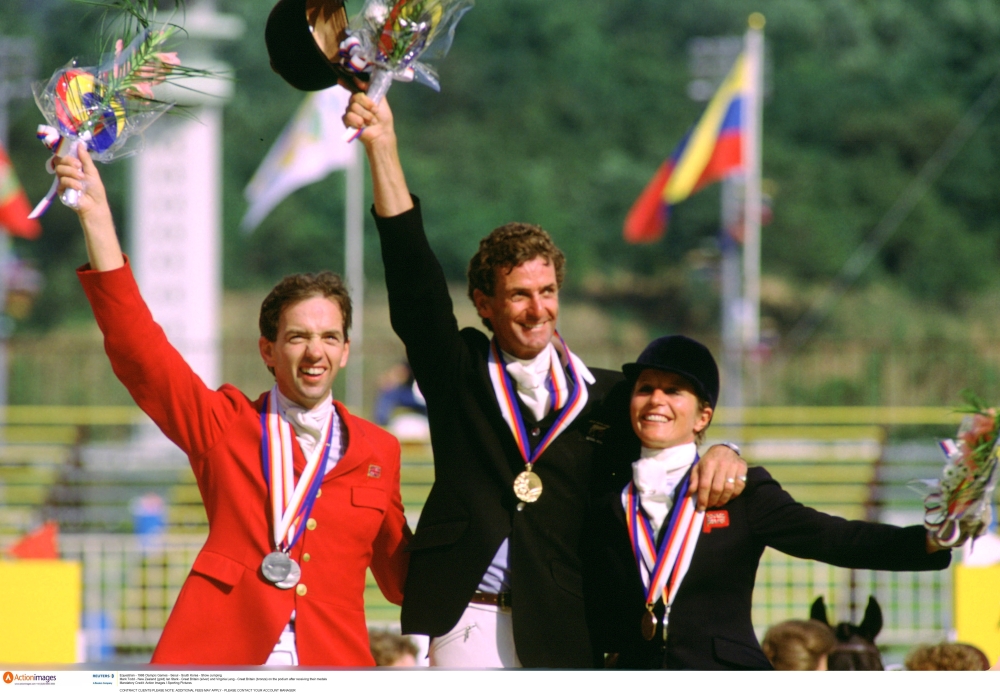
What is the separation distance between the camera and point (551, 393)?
3559mm

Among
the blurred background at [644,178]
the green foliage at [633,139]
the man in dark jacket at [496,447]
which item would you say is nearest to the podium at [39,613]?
the man in dark jacket at [496,447]

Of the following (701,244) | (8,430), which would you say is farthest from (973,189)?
(8,430)

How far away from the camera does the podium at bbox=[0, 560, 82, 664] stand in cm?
565

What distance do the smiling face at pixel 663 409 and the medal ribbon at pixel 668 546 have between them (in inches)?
4.9

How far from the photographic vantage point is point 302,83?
3525mm

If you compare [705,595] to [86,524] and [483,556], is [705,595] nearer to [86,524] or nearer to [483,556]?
[483,556]

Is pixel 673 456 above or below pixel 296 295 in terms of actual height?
below

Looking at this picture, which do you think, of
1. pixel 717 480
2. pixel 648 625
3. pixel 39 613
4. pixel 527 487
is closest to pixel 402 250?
pixel 527 487

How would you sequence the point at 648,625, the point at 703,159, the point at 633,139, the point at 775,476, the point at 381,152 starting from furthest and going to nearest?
the point at 633,139, the point at 703,159, the point at 775,476, the point at 381,152, the point at 648,625

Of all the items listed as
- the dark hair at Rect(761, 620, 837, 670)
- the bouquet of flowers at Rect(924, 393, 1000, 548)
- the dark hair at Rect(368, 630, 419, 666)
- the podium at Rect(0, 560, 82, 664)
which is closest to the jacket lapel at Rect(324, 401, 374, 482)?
the bouquet of flowers at Rect(924, 393, 1000, 548)

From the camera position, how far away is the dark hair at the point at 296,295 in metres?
3.54

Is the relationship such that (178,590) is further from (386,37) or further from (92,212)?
(386,37)

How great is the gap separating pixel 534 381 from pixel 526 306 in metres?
0.20

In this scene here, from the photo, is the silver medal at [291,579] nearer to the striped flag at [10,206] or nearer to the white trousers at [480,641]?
the white trousers at [480,641]
